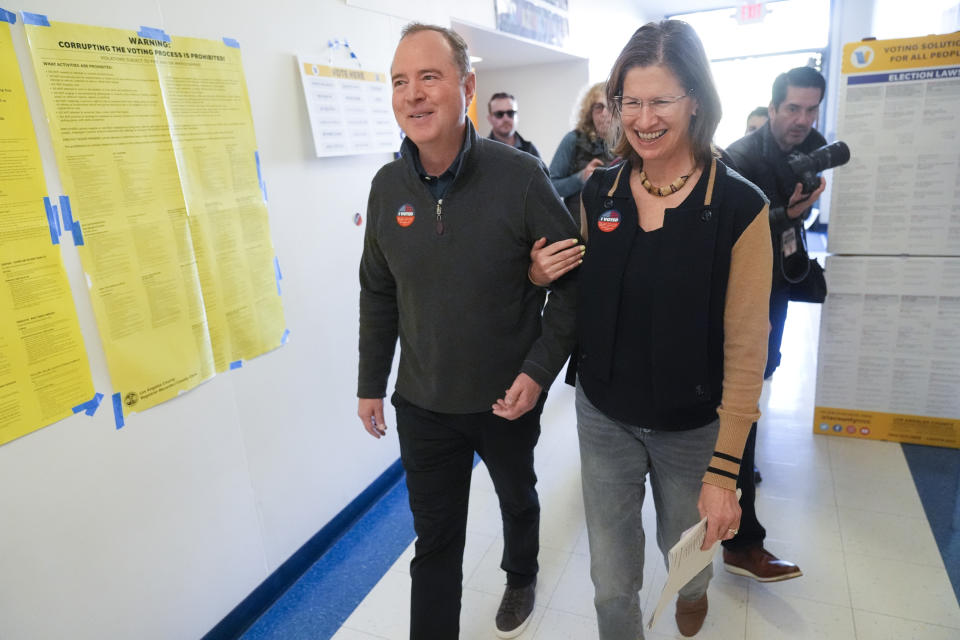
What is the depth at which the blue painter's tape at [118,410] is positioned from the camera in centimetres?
158

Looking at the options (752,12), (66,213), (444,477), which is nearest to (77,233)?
(66,213)

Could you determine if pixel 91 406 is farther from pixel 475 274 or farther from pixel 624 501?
pixel 624 501

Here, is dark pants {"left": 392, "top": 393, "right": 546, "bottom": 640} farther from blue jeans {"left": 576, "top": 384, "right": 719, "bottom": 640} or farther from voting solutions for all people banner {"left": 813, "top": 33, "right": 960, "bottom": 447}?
voting solutions for all people banner {"left": 813, "top": 33, "right": 960, "bottom": 447}

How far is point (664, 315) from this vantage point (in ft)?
4.00

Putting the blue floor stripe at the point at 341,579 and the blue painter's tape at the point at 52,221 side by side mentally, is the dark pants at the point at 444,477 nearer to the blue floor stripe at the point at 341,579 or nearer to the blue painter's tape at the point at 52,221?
the blue floor stripe at the point at 341,579

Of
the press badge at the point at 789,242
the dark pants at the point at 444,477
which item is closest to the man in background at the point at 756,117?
the press badge at the point at 789,242

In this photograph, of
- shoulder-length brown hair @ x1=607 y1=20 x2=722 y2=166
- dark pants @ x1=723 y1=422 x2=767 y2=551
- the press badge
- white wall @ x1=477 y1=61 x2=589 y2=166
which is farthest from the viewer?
white wall @ x1=477 y1=61 x2=589 y2=166

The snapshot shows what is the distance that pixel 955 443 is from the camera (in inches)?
108

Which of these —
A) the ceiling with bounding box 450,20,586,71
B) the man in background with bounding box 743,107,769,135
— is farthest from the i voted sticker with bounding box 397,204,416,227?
the man in background with bounding box 743,107,769,135

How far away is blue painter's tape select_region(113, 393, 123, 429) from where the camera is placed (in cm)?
158

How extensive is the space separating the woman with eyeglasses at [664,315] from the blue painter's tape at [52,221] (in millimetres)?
1130

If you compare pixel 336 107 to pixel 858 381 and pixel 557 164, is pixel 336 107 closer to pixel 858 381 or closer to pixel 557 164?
pixel 557 164

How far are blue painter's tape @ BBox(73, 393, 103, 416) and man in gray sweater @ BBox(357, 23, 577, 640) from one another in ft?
2.33

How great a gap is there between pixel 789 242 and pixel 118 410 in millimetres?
2328
